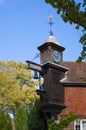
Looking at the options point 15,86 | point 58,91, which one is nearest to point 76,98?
point 58,91

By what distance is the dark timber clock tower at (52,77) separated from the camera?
32.0 metres

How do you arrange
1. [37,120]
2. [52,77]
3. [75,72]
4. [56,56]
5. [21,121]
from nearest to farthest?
[21,121]
[52,77]
[37,120]
[56,56]
[75,72]

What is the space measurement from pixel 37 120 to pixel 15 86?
15.2m

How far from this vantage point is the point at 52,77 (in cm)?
3244

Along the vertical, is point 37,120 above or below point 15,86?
below

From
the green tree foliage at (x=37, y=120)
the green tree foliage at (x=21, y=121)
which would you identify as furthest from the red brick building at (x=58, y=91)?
the green tree foliage at (x=21, y=121)

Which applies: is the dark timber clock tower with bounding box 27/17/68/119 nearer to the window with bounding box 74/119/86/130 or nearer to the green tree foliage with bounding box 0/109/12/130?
the window with bounding box 74/119/86/130

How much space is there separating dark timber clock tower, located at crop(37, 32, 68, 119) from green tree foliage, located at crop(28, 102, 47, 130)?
122cm

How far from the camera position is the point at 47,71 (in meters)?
32.8

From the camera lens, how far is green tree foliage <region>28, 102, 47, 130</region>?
109 ft

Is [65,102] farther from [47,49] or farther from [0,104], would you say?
[0,104]

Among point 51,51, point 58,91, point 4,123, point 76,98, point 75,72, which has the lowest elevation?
point 4,123

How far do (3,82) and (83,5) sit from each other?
39.0 m

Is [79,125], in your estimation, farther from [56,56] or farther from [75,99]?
[56,56]
